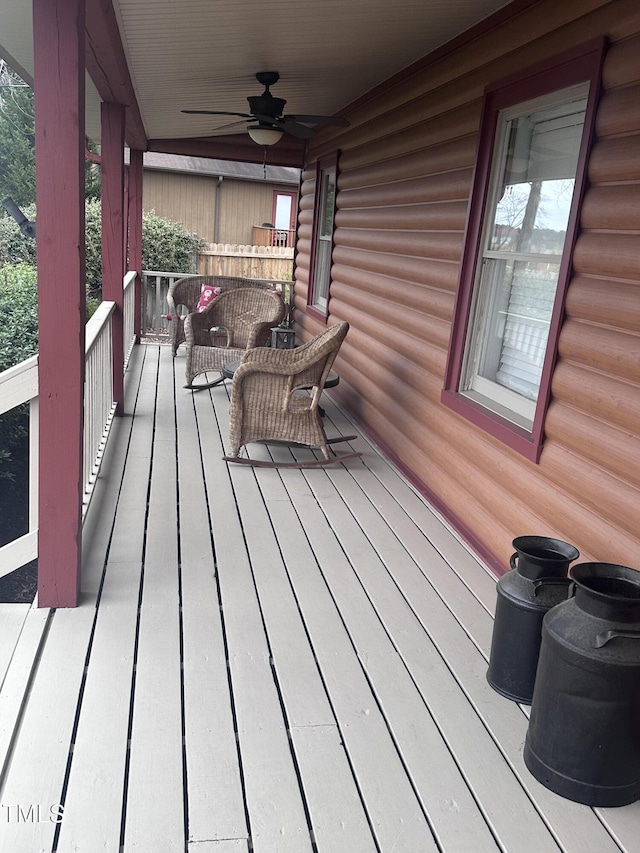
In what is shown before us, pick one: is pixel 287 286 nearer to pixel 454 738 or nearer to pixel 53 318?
pixel 53 318

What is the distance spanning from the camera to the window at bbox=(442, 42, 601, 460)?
9.54ft

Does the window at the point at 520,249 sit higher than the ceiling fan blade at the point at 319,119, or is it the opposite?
the ceiling fan blade at the point at 319,119

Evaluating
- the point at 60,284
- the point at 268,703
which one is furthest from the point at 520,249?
the point at 268,703

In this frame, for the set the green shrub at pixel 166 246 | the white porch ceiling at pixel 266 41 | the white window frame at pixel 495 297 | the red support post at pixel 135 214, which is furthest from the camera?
the green shrub at pixel 166 246

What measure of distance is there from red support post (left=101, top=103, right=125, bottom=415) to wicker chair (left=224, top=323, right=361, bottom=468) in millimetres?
1341

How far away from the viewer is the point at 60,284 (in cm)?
250

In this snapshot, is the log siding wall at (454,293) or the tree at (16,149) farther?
the tree at (16,149)

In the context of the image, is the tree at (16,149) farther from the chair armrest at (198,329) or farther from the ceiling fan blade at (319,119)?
the ceiling fan blade at (319,119)

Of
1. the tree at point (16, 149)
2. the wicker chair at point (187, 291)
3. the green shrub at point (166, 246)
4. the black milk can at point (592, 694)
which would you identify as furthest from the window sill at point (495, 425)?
the tree at point (16, 149)

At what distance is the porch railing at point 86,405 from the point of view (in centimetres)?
260

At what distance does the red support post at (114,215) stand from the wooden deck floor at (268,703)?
1953mm

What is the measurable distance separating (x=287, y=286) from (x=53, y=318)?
7702 millimetres

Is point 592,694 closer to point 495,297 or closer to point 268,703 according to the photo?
point 268,703

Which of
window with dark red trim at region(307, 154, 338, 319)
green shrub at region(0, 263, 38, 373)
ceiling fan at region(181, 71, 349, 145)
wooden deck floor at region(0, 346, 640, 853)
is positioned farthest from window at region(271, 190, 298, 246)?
wooden deck floor at region(0, 346, 640, 853)
